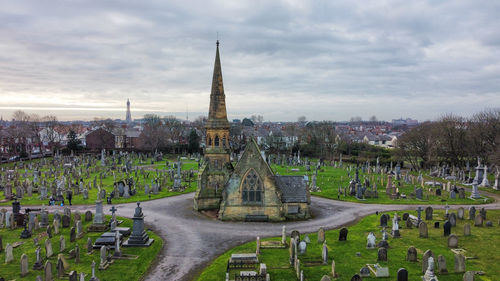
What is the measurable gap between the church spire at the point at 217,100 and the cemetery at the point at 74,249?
1068 cm

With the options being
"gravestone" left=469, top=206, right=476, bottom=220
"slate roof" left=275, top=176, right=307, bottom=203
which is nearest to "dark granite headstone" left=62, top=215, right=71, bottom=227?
"slate roof" left=275, top=176, right=307, bottom=203

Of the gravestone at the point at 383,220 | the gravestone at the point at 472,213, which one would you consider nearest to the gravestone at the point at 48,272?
the gravestone at the point at 383,220

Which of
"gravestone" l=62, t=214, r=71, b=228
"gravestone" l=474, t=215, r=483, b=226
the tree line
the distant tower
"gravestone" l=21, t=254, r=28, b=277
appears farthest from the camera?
the tree line

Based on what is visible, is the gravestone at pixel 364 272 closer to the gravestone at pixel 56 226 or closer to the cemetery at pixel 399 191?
the cemetery at pixel 399 191

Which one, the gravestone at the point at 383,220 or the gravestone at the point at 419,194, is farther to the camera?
the gravestone at the point at 419,194

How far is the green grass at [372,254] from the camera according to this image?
16.0 meters

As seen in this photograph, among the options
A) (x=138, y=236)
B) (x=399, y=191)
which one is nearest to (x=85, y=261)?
(x=138, y=236)

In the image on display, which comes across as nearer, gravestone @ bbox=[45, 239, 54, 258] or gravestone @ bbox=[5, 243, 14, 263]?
gravestone @ bbox=[5, 243, 14, 263]

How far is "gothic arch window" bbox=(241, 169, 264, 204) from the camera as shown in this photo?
2561 centimetres

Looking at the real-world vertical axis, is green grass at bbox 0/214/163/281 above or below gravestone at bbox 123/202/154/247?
below

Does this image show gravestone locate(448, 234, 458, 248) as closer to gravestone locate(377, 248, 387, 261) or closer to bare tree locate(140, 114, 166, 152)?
gravestone locate(377, 248, 387, 261)

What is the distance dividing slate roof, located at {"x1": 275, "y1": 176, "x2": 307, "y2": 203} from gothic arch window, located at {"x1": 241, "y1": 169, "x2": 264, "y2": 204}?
172cm

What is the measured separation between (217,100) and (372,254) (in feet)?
55.9

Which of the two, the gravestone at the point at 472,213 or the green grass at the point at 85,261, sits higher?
the gravestone at the point at 472,213
